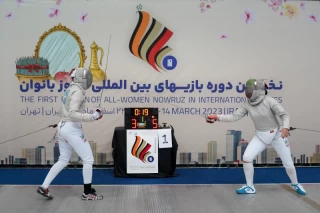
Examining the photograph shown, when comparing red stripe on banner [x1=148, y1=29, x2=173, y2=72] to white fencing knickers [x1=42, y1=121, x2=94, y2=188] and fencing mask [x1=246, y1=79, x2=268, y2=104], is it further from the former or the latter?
white fencing knickers [x1=42, y1=121, x2=94, y2=188]

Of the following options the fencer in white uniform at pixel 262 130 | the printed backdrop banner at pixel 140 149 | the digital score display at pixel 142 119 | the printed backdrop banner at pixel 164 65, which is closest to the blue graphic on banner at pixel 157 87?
the printed backdrop banner at pixel 164 65

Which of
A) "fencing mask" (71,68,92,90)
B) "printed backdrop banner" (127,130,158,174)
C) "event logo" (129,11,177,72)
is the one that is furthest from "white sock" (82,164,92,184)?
"event logo" (129,11,177,72)

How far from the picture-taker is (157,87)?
17.6 ft

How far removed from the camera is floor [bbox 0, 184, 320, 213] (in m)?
3.30

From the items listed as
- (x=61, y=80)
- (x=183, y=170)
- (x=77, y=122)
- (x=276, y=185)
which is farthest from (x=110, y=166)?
(x=276, y=185)

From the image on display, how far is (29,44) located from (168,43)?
2.06 meters

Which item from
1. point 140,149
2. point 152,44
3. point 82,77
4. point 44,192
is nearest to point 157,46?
point 152,44

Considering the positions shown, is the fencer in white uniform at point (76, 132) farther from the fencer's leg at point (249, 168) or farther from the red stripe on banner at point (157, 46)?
the red stripe on banner at point (157, 46)

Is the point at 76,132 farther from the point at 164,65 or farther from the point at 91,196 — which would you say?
the point at 164,65

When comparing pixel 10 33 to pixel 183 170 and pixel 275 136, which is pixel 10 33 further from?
pixel 275 136

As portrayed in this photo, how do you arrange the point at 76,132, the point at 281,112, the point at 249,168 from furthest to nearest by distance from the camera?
the point at 249,168 → the point at 281,112 → the point at 76,132

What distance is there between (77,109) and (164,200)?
1.26 m

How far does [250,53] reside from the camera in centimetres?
541

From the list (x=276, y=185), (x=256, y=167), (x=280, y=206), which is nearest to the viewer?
(x=280, y=206)
